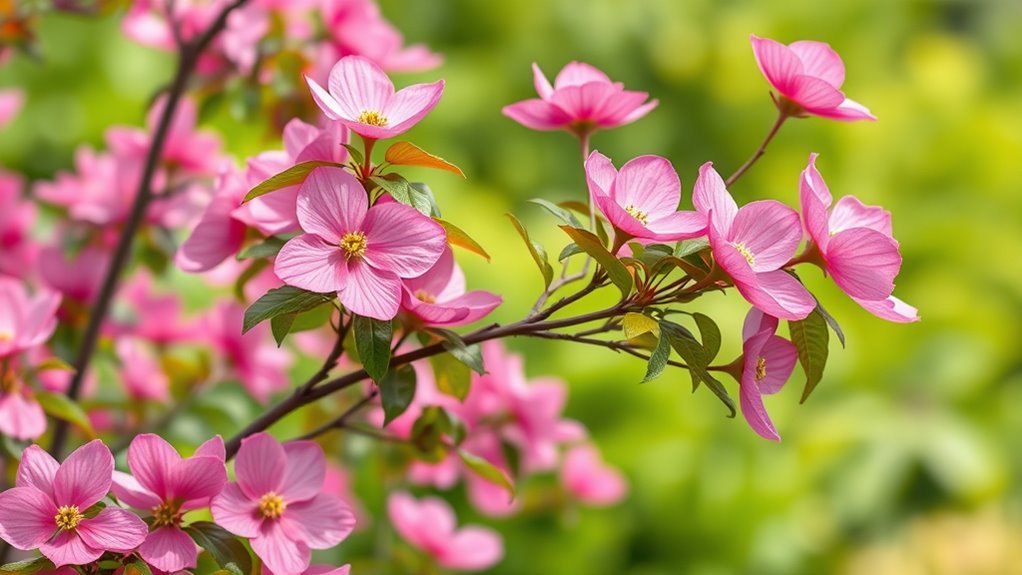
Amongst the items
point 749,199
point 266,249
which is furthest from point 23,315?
point 749,199

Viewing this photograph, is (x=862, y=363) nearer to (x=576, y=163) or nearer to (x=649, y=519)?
(x=576, y=163)

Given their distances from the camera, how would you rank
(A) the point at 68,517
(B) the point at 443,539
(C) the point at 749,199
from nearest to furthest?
(A) the point at 68,517, (B) the point at 443,539, (C) the point at 749,199

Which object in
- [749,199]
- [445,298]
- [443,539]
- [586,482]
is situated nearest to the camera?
[445,298]

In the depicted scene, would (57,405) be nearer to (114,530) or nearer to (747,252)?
(114,530)

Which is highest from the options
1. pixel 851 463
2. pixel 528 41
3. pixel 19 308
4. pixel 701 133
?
pixel 528 41

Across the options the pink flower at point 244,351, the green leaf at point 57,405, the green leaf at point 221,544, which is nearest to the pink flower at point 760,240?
the green leaf at point 221,544

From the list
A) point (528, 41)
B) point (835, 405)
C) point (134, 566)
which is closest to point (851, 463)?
point (835, 405)

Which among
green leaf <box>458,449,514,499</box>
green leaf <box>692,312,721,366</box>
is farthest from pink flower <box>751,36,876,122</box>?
green leaf <box>458,449,514,499</box>
